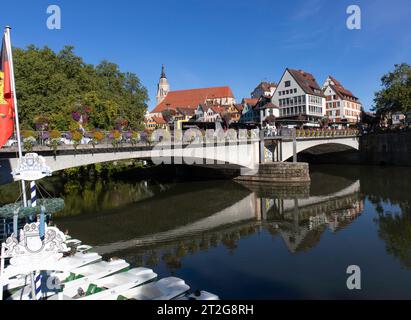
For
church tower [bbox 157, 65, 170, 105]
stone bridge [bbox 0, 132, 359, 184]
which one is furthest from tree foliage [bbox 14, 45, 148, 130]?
church tower [bbox 157, 65, 170, 105]

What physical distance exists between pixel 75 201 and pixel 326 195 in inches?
856

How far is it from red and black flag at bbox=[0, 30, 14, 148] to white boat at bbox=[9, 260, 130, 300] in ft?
14.7

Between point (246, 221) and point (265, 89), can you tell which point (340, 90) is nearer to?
point (265, 89)

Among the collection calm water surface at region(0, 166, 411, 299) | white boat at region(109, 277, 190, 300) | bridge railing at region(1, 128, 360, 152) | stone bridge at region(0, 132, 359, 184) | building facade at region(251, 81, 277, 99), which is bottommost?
calm water surface at region(0, 166, 411, 299)

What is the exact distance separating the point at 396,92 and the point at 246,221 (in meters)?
47.7

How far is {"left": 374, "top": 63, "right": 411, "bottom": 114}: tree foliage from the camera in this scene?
57062 mm

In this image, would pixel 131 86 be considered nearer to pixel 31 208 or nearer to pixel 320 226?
pixel 320 226

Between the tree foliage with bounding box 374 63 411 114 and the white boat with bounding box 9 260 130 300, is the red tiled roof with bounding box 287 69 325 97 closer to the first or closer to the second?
the tree foliage with bounding box 374 63 411 114

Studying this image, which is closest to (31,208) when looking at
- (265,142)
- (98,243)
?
(98,243)

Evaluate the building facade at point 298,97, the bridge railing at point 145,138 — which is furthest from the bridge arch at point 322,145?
the building facade at point 298,97

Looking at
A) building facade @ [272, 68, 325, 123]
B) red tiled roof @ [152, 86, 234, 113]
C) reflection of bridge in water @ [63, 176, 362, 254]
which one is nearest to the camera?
reflection of bridge in water @ [63, 176, 362, 254]

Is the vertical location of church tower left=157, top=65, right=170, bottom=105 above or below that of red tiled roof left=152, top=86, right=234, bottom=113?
above

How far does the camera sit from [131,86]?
63.8 meters
